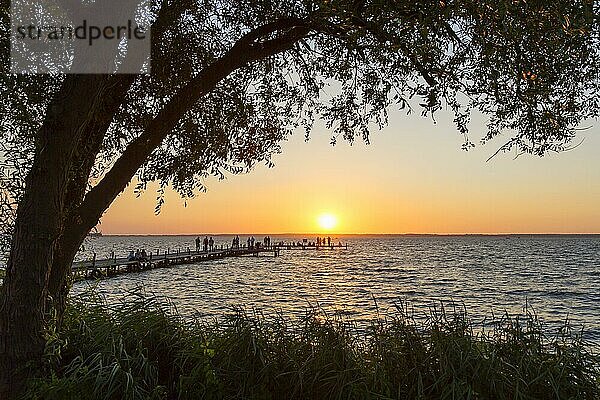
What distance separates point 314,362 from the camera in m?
5.83

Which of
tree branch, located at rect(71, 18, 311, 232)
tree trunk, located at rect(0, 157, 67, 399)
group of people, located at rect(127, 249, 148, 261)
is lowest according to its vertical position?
group of people, located at rect(127, 249, 148, 261)

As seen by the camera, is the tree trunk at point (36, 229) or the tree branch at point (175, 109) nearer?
the tree trunk at point (36, 229)

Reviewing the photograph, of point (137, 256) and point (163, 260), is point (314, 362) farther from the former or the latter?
point (163, 260)

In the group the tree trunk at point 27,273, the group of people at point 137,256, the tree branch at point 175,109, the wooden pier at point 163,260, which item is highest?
the tree branch at point 175,109

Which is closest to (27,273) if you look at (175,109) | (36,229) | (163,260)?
(36,229)

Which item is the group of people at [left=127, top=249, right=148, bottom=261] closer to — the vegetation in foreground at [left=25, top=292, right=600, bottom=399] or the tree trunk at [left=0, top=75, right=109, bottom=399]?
the vegetation in foreground at [left=25, top=292, right=600, bottom=399]

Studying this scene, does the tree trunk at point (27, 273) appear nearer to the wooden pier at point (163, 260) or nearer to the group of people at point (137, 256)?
the wooden pier at point (163, 260)

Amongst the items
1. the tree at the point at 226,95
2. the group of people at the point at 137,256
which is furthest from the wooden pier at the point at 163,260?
the tree at the point at 226,95

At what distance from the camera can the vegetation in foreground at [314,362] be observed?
5.39 m

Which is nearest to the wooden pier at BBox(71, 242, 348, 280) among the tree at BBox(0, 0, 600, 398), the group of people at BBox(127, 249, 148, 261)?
the group of people at BBox(127, 249, 148, 261)

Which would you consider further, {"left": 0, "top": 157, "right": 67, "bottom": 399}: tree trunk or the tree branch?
the tree branch

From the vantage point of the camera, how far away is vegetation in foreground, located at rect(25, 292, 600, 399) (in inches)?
212

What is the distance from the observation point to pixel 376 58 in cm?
726

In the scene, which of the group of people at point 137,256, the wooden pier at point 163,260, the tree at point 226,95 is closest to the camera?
the tree at point 226,95
